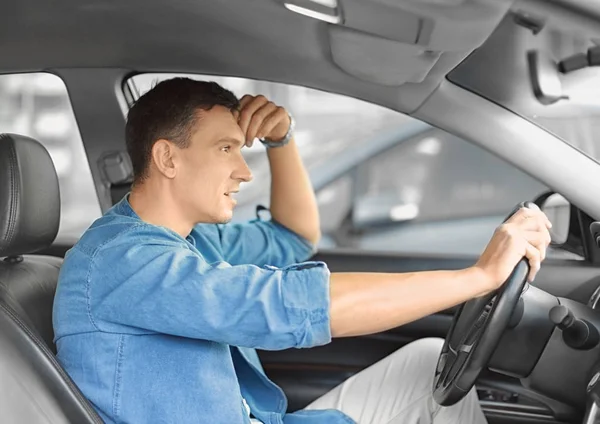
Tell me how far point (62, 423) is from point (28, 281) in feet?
1.49

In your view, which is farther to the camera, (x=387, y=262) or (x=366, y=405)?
(x=387, y=262)

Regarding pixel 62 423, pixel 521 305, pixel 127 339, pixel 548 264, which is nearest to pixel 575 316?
pixel 521 305

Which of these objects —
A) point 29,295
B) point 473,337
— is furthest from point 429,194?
point 29,295

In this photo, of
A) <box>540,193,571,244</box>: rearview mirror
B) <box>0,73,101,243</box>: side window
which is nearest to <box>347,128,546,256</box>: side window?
<box>0,73,101,243</box>: side window

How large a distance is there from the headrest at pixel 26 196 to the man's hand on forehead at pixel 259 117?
0.45m

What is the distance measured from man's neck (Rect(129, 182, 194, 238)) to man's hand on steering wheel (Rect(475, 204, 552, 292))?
599 millimetres

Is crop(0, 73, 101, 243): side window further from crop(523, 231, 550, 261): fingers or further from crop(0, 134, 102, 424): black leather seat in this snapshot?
crop(523, 231, 550, 261): fingers

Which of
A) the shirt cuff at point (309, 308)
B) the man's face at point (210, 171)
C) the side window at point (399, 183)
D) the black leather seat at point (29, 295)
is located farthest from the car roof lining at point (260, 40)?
the side window at point (399, 183)

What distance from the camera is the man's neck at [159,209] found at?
1786mm

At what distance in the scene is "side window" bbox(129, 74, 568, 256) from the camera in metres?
4.79

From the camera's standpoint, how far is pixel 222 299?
152 cm

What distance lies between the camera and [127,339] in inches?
64.3

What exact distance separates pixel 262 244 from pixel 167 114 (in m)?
0.58

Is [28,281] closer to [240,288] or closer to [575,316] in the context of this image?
[240,288]
